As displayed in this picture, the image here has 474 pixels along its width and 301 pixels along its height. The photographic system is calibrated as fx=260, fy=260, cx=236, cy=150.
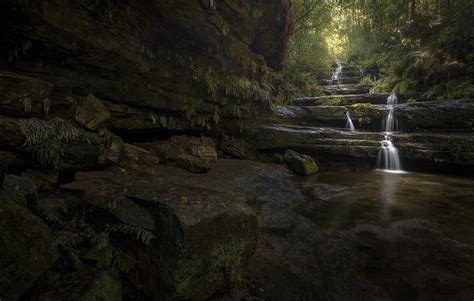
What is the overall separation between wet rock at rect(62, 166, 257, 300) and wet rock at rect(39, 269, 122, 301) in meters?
0.38

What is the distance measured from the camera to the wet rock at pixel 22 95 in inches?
151

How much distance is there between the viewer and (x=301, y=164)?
845 cm

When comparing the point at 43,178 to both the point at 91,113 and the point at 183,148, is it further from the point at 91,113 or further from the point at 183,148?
the point at 183,148

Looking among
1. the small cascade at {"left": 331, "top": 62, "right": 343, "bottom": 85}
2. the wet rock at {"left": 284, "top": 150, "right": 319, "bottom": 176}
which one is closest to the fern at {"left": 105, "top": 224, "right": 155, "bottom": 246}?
the wet rock at {"left": 284, "top": 150, "right": 319, "bottom": 176}

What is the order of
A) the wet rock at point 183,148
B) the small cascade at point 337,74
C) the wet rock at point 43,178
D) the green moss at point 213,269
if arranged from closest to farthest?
the green moss at point 213,269
the wet rock at point 43,178
the wet rock at point 183,148
the small cascade at point 337,74

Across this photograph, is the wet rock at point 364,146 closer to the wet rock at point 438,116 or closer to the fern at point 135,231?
the wet rock at point 438,116

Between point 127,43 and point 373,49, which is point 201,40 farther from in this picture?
point 373,49

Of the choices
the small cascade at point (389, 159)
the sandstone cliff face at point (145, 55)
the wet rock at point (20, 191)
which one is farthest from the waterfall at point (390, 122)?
the wet rock at point (20, 191)

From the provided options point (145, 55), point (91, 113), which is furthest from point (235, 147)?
point (91, 113)

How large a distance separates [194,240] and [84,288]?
96 cm

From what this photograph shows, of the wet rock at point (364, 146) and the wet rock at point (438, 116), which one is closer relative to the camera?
the wet rock at point (364, 146)

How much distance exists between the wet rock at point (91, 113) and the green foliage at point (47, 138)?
492 mm

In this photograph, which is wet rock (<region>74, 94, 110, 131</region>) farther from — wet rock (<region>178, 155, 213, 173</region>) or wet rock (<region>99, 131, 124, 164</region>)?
wet rock (<region>178, 155, 213, 173</region>)

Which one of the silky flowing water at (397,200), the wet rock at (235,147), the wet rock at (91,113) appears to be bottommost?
the silky flowing water at (397,200)
